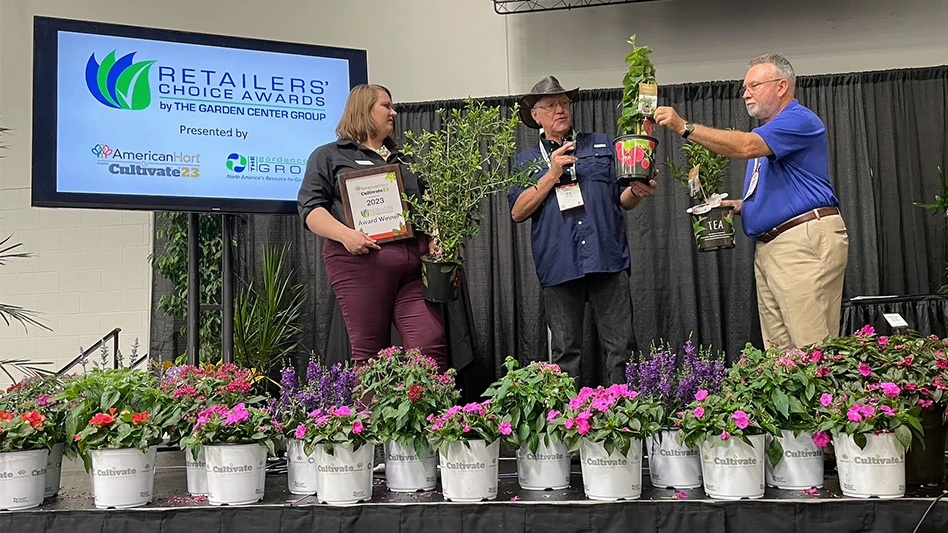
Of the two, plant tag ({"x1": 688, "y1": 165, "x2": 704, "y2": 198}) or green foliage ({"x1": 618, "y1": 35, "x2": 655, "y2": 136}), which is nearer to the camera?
green foliage ({"x1": 618, "y1": 35, "x2": 655, "y2": 136})

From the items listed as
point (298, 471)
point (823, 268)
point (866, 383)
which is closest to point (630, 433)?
point (866, 383)

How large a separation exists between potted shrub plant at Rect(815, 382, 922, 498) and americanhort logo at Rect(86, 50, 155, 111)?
8.77ft

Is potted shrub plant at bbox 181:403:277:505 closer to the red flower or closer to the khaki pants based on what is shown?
the red flower

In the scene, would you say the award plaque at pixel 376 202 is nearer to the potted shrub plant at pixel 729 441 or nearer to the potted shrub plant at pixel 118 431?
the potted shrub plant at pixel 118 431

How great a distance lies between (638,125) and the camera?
282 centimetres

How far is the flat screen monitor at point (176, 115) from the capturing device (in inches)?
120

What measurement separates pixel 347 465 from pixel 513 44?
3846 mm

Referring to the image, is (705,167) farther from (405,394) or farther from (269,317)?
(269,317)

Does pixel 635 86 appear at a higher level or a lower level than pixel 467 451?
higher

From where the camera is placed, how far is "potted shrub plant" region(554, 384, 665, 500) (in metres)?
1.89

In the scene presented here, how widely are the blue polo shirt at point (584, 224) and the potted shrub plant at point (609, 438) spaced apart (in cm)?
122

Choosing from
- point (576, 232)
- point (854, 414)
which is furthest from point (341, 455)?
point (576, 232)

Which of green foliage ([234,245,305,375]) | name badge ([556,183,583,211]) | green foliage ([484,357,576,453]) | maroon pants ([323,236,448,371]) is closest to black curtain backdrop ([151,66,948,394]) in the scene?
green foliage ([234,245,305,375])

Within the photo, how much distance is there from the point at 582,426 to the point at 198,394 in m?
1.03
